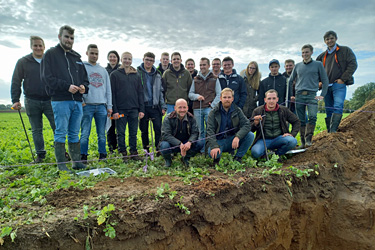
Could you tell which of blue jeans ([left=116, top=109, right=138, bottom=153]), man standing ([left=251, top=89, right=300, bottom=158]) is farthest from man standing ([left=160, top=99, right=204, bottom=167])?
man standing ([left=251, top=89, right=300, bottom=158])

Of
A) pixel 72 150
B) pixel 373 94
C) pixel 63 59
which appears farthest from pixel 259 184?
pixel 373 94

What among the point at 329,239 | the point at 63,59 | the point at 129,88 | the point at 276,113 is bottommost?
the point at 329,239

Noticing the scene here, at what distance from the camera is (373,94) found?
5331cm

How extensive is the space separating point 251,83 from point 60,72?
5.20 meters

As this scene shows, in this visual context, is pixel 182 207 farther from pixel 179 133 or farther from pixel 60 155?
pixel 60 155

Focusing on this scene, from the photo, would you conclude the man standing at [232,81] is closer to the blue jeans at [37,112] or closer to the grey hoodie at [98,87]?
the grey hoodie at [98,87]

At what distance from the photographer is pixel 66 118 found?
459 cm

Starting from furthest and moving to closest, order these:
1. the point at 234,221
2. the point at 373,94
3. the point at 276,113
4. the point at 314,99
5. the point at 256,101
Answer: the point at 373,94
the point at 256,101
the point at 314,99
the point at 276,113
the point at 234,221

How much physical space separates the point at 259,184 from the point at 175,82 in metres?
3.43

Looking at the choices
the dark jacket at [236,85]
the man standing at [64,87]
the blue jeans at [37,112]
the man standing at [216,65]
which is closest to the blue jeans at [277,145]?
the dark jacket at [236,85]

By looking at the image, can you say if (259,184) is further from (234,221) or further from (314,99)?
(314,99)

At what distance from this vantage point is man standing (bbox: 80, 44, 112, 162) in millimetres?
5316

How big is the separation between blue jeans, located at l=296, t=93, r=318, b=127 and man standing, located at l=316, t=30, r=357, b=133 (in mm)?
557

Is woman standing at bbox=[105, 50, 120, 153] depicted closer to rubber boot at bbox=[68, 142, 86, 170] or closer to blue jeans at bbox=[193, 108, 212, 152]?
rubber boot at bbox=[68, 142, 86, 170]
